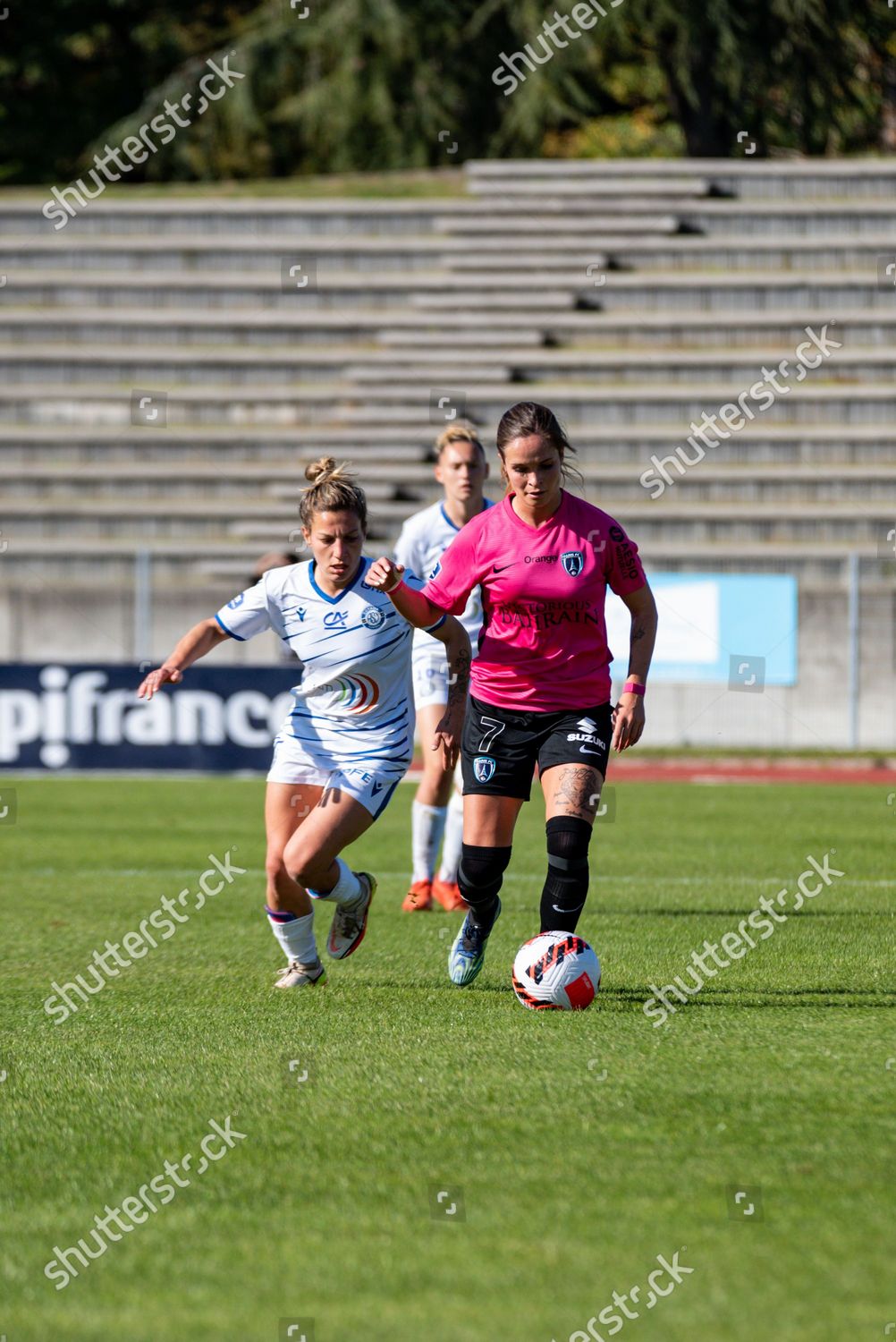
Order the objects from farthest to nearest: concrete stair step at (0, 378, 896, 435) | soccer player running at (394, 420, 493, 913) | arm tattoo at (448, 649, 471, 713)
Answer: concrete stair step at (0, 378, 896, 435) < soccer player running at (394, 420, 493, 913) < arm tattoo at (448, 649, 471, 713)

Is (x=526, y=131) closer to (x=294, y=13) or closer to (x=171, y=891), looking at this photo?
(x=294, y=13)

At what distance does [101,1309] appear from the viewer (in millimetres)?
3434

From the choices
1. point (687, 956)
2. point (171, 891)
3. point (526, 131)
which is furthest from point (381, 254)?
point (687, 956)

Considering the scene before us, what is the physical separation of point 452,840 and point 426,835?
0.19 m

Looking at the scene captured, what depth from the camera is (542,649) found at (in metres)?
6.35

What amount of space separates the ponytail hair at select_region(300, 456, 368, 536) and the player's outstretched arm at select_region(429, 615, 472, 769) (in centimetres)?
52

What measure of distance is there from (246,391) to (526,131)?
9228 mm

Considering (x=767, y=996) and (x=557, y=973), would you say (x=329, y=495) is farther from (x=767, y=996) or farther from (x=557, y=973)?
(x=767, y=996)

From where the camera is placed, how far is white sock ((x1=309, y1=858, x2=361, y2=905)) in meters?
6.93

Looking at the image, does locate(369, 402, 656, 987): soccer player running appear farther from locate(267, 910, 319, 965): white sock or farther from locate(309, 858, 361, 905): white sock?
locate(267, 910, 319, 965): white sock

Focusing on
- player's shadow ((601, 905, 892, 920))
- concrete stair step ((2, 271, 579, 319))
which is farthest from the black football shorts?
concrete stair step ((2, 271, 579, 319))

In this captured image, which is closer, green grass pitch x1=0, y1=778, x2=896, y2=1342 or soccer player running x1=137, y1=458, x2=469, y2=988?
green grass pitch x1=0, y1=778, x2=896, y2=1342

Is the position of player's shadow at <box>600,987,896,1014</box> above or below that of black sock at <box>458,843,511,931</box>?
below

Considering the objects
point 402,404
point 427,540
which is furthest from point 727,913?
point 402,404
